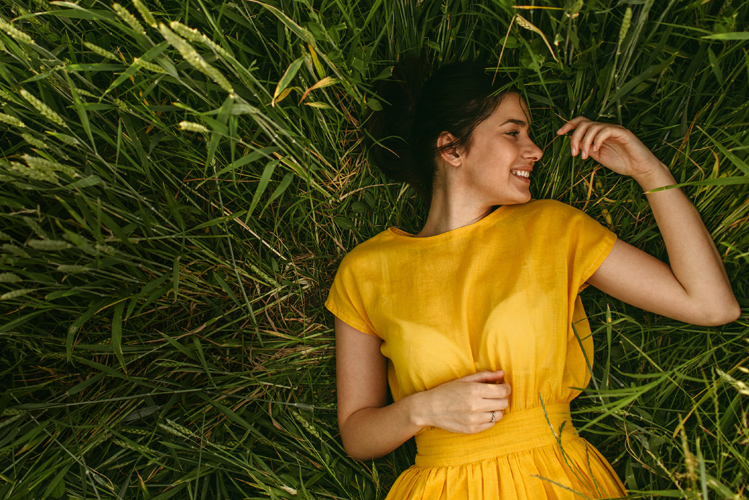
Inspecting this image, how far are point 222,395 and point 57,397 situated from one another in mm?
737

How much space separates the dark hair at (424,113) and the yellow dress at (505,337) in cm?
36

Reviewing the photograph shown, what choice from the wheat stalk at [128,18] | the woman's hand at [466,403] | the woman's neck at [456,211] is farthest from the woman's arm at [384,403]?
the wheat stalk at [128,18]

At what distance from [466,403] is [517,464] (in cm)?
32

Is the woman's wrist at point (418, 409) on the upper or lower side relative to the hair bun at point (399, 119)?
lower

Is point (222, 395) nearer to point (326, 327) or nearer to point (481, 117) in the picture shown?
point (326, 327)

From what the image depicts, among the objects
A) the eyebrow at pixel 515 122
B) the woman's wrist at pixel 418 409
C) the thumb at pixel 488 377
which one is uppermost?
the eyebrow at pixel 515 122

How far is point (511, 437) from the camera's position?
4.91ft

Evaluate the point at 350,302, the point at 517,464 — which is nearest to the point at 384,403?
the point at 350,302

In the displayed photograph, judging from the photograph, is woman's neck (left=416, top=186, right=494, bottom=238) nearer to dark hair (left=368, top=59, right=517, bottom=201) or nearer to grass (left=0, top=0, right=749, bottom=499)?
dark hair (left=368, top=59, right=517, bottom=201)

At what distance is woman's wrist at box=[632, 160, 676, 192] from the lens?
1.49 m

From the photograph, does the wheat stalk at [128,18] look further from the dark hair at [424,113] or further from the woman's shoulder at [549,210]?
the woman's shoulder at [549,210]

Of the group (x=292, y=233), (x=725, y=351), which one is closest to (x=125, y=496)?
(x=292, y=233)

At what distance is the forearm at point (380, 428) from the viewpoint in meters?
1.53

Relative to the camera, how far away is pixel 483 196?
1.68 meters
